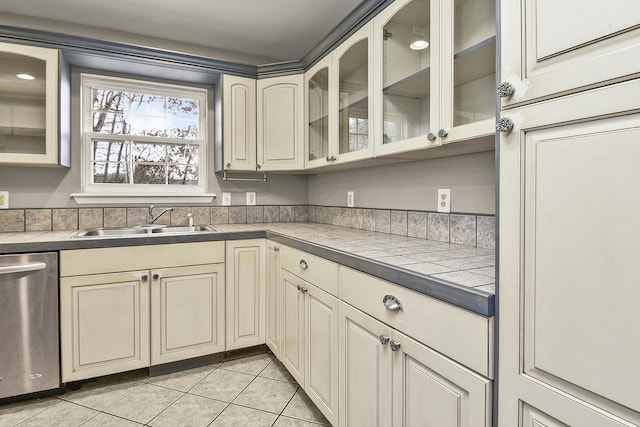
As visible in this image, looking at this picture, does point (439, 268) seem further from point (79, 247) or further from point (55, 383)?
point (55, 383)

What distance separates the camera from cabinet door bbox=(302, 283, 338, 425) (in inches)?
58.3

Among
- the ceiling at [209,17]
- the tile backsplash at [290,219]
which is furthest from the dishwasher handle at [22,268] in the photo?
the ceiling at [209,17]

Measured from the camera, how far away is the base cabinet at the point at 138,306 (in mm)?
1911

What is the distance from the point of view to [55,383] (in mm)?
1876

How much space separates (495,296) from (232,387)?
1.71m

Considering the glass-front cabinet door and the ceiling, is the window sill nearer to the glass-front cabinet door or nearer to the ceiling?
the glass-front cabinet door

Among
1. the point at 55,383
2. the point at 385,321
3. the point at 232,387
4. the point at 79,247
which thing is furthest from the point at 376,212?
the point at 55,383

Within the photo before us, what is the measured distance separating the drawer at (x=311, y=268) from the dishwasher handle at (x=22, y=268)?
4.10ft

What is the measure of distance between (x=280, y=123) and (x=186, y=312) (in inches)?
57.1

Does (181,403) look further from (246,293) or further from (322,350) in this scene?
(322,350)

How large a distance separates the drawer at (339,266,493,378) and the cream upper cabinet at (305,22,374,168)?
0.80 metres

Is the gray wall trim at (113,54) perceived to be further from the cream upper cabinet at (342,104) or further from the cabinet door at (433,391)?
the cabinet door at (433,391)

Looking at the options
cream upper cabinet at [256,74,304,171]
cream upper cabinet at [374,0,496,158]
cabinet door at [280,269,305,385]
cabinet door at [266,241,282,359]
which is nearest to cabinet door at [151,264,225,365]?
cabinet door at [266,241,282,359]

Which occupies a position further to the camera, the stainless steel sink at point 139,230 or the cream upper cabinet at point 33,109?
the stainless steel sink at point 139,230
